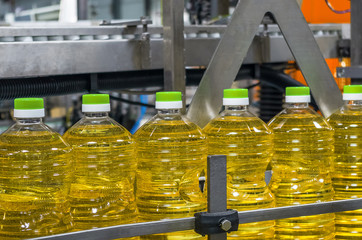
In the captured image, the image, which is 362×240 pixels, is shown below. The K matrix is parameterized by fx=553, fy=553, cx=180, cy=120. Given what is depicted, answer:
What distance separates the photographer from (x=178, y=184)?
58.2 inches

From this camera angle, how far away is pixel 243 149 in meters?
1.58

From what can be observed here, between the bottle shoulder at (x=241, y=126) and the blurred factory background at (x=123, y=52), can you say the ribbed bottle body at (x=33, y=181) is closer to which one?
the bottle shoulder at (x=241, y=126)

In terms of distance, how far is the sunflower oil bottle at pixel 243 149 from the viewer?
1.55 metres

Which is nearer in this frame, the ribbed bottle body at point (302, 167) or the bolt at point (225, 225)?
the bolt at point (225, 225)

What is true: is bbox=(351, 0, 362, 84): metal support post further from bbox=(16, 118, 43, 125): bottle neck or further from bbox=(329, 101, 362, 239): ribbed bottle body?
bbox=(16, 118, 43, 125): bottle neck

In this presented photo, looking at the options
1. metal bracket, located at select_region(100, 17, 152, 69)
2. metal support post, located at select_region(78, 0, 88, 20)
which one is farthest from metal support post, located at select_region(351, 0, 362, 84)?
metal support post, located at select_region(78, 0, 88, 20)

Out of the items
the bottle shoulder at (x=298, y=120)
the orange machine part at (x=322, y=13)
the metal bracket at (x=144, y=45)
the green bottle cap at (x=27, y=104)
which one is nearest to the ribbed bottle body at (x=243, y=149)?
the bottle shoulder at (x=298, y=120)

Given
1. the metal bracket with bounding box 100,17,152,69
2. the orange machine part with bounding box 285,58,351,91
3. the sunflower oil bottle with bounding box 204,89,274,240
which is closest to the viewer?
the sunflower oil bottle with bounding box 204,89,274,240

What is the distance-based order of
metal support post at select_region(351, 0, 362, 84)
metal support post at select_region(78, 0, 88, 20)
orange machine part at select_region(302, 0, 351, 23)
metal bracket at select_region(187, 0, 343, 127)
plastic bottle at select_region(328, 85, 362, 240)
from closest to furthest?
plastic bottle at select_region(328, 85, 362, 240)
metal bracket at select_region(187, 0, 343, 127)
metal support post at select_region(351, 0, 362, 84)
orange machine part at select_region(302, 0, 351, 23)
metal support post at select_region(78, 0, 88, 20)

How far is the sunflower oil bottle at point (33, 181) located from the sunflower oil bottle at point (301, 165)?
626mm

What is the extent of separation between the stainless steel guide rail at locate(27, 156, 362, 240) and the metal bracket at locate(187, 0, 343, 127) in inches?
20.1

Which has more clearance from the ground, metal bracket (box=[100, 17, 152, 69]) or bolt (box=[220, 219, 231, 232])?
metal bracket (box=[100, 17, 152, 69])

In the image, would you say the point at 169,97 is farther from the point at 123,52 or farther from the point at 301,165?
the point at 123,52

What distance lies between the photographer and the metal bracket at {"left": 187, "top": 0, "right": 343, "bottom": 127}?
1.77 metres
